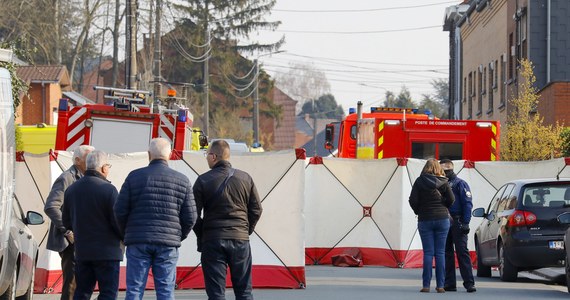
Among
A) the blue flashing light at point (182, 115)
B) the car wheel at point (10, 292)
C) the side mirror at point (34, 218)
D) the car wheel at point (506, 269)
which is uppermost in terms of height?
the blue flashing light at point (182, 115)

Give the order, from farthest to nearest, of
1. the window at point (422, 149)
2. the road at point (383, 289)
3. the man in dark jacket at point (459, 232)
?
the window at point (422, 149), the man in dark jacket at point (459, 232), the road at point (383, 289)

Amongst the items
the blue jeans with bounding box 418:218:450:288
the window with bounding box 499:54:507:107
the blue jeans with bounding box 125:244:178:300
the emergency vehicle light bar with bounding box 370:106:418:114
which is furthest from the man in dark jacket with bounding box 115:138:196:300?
the window with bounding box 499:54:507:107

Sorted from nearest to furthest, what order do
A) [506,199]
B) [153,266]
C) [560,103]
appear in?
[153,266] < [506,199] < [560,103]

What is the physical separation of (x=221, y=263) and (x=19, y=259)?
2419mm

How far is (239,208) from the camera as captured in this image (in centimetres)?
1200

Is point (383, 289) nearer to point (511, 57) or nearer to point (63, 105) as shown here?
point (63, 105)

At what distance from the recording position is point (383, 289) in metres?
17.4

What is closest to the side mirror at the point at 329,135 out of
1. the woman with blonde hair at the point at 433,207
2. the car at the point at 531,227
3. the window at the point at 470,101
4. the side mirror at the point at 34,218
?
the car at the point at 531,227

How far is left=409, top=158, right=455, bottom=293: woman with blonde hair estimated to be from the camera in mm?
16406

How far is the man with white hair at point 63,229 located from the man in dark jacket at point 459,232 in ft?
18.6

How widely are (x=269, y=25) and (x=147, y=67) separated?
2575 centimetres

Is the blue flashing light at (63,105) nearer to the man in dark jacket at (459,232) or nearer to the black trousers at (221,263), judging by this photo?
the man in dark jacket at (459,232)

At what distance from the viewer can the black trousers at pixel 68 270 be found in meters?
12.9

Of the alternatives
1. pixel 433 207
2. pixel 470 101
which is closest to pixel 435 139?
pixel 433 207
